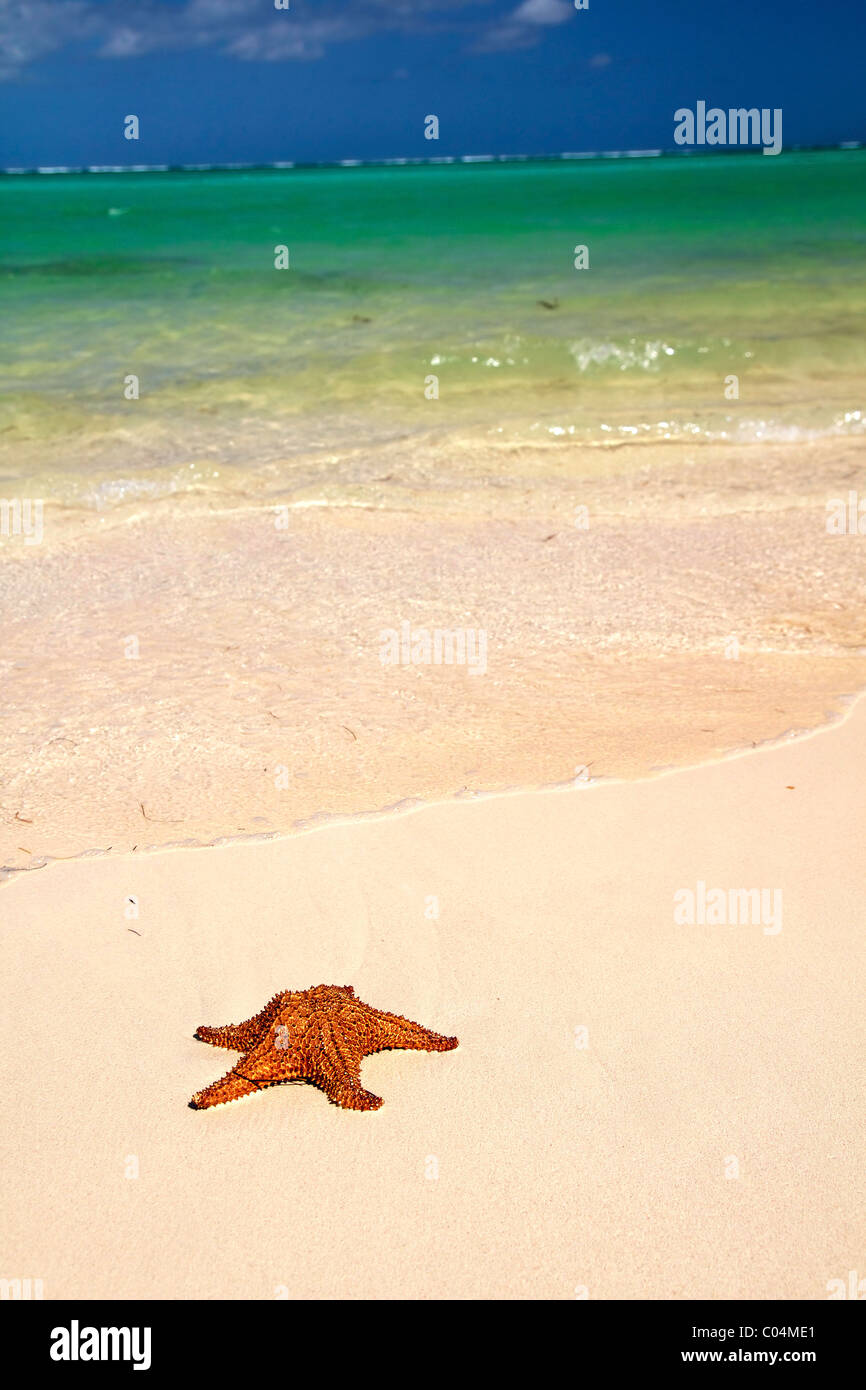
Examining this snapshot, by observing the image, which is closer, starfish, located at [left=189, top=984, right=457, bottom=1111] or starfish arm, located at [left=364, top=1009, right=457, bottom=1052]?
starfish, located at [left=189, top=984, right=457, bottom=1111]

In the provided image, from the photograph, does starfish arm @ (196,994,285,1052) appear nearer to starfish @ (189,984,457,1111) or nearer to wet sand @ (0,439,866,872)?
starfish @ (189,984,457,1111)

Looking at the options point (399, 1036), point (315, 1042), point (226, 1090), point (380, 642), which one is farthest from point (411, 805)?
point (380, 642)

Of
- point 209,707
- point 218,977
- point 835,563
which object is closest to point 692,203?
point 835,563

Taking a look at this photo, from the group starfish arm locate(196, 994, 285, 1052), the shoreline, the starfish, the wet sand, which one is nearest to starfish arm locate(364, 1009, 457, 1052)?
the starfish

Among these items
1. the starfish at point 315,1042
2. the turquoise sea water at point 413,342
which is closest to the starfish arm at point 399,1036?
the starfish at point 315,1042

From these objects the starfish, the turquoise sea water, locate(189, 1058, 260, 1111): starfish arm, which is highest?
the turquoise sea water

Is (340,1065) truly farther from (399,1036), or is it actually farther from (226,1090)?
(226,1090)

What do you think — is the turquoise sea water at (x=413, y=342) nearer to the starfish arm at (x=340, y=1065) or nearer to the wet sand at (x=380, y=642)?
the wet sand at (x=380, y=642)

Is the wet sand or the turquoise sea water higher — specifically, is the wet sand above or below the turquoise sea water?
below
